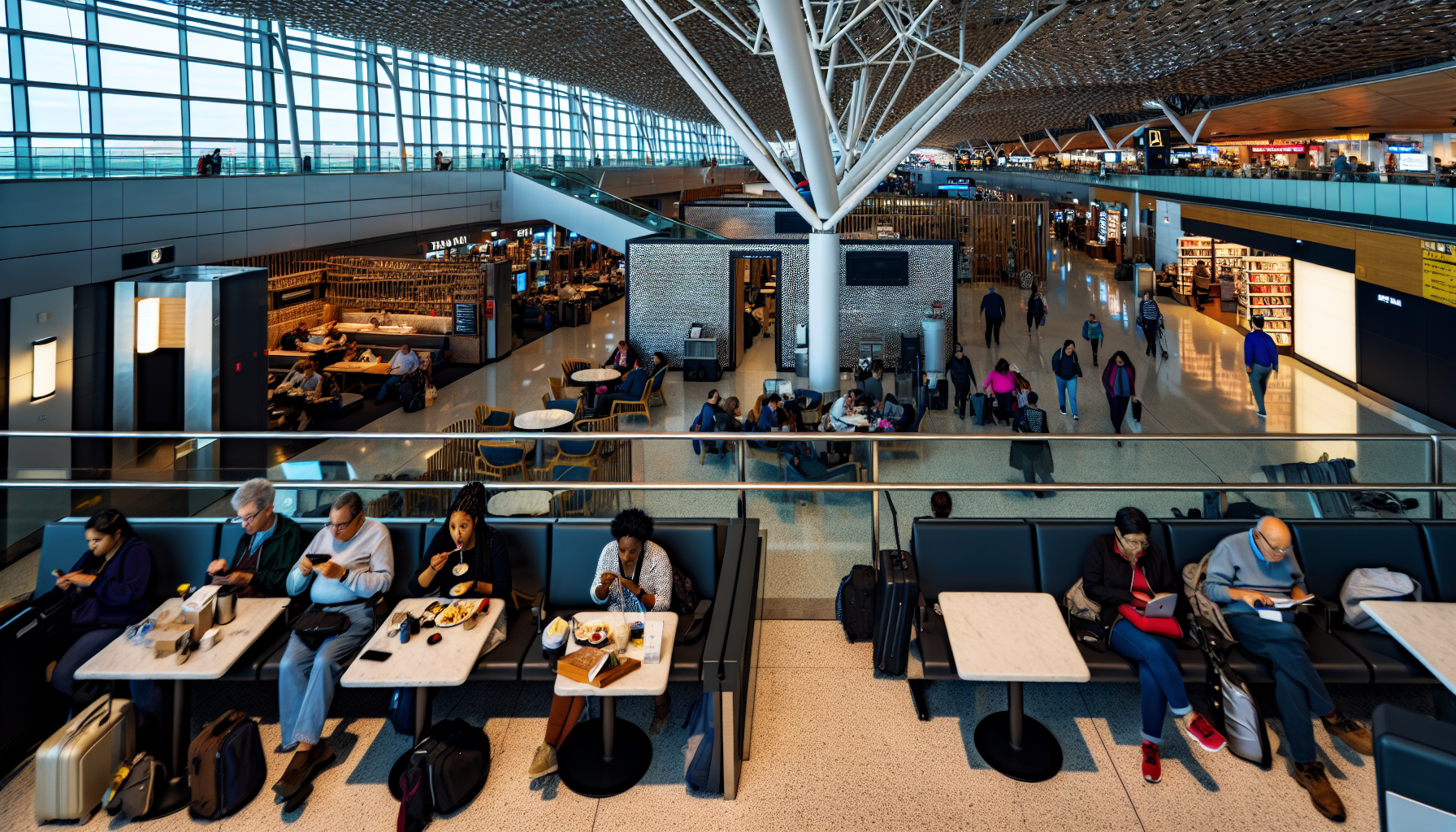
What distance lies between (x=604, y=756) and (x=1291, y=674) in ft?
11.0

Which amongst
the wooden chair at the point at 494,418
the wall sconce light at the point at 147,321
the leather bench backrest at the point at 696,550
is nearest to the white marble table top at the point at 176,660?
the leather bench backrest at the point at 696,550

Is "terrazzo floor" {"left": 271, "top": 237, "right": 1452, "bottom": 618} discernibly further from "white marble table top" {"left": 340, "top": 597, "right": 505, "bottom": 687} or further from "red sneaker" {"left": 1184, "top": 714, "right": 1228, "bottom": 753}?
"white marble table top" {"left": 340, "top": 597, "right": 505, "bottom": 687}

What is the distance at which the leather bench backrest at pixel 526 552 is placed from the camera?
522 cm

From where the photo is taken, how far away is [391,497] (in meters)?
5.68

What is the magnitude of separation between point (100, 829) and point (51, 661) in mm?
1146

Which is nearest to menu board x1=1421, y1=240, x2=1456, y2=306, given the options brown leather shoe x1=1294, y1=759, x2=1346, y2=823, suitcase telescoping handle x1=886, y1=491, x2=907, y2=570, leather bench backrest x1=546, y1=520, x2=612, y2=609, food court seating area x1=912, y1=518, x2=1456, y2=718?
food court seating area x1=912, y1=518, x2=1456, y2=718

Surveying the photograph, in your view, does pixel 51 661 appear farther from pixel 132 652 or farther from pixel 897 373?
pixel 897 373

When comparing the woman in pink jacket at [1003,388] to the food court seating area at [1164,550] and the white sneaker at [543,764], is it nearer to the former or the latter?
the food court seating area at [1164,550]

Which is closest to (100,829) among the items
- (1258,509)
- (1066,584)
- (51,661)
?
(51,661)

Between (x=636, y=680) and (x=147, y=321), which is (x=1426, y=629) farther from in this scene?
(x=147, y=321)

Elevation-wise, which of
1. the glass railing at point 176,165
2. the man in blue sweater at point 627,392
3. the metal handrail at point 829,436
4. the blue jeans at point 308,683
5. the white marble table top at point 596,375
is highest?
the glass railing at point 176,165

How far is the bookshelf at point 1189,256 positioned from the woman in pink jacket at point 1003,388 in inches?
763

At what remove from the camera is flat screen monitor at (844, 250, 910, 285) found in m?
19.4

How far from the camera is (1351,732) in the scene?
13.6 ft
